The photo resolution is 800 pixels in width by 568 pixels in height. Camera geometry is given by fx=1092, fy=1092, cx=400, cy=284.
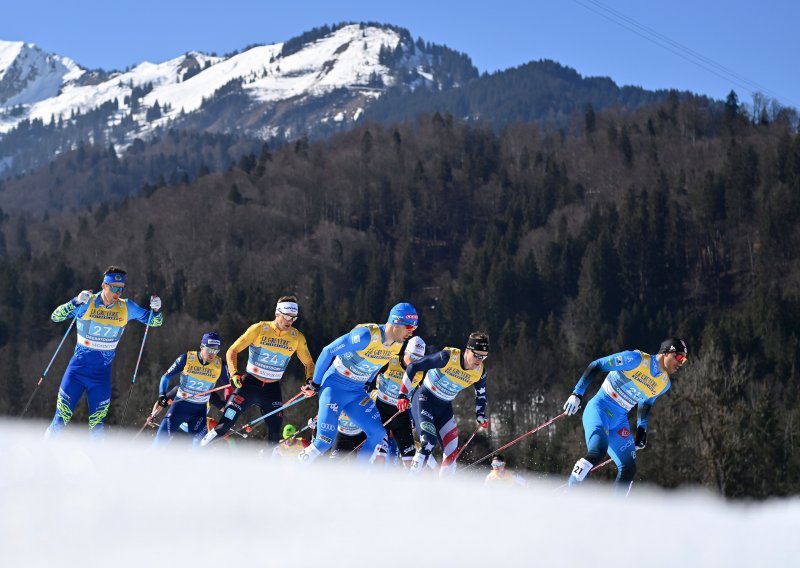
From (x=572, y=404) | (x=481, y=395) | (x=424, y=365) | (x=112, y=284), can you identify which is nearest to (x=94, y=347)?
(x=112, y=284)

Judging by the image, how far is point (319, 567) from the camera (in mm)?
5117

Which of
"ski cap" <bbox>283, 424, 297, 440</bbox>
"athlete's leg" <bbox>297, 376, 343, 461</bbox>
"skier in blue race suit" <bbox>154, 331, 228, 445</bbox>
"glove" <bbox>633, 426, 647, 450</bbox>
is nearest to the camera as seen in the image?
"athlete's leg" <bbox>297, 376, 343, 461</bbox>

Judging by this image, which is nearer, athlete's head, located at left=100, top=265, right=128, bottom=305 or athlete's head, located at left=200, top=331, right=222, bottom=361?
athlete's head, located at left=100, top=265, right=128, bottom=305

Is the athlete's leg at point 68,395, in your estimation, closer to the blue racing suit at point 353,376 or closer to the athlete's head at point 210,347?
the blue racing suit at point 353,376

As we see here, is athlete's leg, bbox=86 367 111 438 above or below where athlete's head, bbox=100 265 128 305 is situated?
below

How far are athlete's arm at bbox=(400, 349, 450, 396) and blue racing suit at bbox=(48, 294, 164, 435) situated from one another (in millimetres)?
3373

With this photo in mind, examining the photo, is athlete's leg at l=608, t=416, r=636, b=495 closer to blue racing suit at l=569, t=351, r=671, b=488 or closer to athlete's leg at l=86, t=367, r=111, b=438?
blue racing suit at l=569, t=351, r=671, b=488

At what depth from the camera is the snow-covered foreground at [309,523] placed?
17.3 feet

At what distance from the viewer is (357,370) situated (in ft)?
41.4

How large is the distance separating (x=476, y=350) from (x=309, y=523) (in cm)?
810

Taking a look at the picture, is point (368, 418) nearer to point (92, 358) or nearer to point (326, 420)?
point (326, 420)

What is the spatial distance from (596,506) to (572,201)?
157325mm

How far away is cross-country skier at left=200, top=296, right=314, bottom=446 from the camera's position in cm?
1435


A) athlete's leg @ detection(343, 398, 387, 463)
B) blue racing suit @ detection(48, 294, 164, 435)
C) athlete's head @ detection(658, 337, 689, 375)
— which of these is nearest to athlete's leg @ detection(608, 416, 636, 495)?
athlete's head @ detection(658, 337, 689, 375)
